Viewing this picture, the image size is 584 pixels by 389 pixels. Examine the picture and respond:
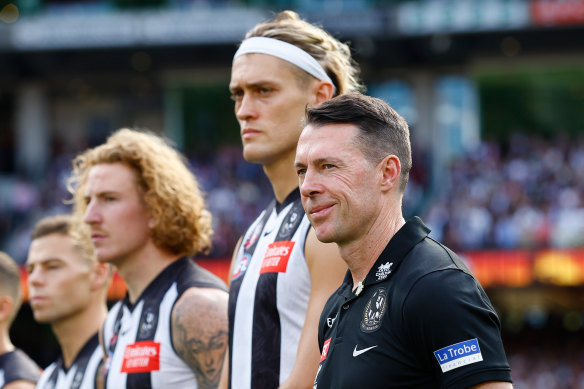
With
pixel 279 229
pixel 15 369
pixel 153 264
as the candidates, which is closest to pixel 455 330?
pixel 279 229

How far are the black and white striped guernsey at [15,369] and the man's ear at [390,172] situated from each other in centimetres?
340

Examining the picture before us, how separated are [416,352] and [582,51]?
22281mm

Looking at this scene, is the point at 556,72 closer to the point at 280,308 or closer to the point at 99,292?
the point at 99,292

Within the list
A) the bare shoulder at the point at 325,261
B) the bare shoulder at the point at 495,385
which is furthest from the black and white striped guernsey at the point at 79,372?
the bare shoulder at the point at 495,385

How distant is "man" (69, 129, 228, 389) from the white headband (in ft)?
3.70

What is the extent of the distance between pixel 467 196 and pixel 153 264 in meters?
14.4

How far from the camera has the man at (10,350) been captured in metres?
5.14

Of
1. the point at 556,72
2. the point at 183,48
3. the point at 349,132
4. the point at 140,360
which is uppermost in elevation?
the point at 183,48

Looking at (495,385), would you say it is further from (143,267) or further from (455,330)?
(143,267)

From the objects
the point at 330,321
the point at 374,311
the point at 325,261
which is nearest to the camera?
the point at 374,311

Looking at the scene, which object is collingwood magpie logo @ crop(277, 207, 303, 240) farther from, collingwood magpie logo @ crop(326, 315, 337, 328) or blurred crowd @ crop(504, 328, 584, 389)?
blurred crowd @ crop(504, 328, 584, 389)

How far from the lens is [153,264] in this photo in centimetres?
427

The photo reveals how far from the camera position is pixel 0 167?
79.2ft

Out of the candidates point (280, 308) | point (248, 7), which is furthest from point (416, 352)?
point (248, 7)
